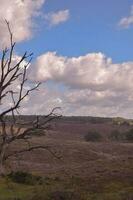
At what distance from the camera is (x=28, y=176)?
171 feet

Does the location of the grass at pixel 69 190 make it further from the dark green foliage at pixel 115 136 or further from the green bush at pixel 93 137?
the dark green foliage at pixel 115 136

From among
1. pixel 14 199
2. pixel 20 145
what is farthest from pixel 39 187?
pixel 20 145

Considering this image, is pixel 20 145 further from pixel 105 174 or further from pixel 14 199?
pixel 14 199

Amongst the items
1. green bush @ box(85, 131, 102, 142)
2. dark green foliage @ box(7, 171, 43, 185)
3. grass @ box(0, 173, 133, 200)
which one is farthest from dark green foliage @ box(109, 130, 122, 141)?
dark green foliage @ box(7, 171, 43, 185)

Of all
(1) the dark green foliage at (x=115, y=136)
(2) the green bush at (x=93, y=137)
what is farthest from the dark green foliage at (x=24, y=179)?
(1) the dark green foliage at (x=115, y=136)

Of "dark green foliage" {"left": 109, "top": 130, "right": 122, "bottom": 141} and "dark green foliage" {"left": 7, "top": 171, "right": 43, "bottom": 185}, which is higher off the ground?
"dark green foliage" {"left": 109, "top": 130, "right": 122, "bottom": 141}

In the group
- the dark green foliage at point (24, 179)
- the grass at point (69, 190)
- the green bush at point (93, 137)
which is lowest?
the grass at point (69, 190)

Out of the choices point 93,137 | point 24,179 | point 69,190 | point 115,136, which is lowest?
point 69,190

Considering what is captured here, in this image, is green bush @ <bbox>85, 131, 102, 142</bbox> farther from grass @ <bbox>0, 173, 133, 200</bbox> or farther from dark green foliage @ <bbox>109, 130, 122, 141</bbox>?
grass @ <bbox>0, 173, 133, 200</bbox>

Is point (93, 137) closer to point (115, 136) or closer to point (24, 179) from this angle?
point (115, 136)

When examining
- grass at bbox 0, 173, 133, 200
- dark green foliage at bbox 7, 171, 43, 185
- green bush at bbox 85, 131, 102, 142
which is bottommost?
grass at bbox 0, 173, 133, 200

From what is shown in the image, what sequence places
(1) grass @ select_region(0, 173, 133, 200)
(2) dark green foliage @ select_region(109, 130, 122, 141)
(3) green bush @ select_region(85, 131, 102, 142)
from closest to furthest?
(1) grass @ select_region(0, 173, 133, 200) < (3) green bush @ select_region(85, 131, 102, 142) < (2) dark green foliage @ select_region(109, 130, 122, 141)

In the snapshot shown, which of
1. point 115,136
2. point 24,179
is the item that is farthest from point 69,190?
point 115,136

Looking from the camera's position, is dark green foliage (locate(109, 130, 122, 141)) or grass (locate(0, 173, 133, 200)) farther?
dark green foliage (locate(109, 130, 122, 141))
